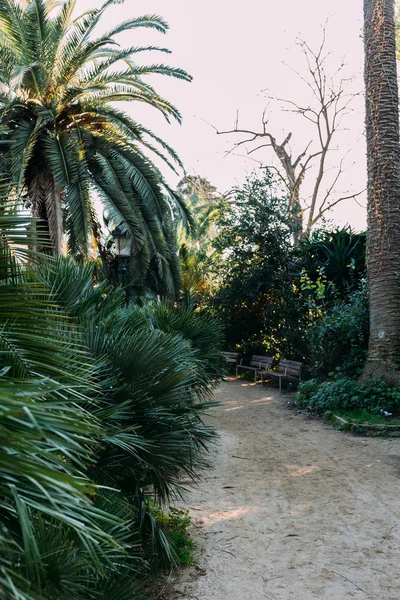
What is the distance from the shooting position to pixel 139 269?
45.8 feet

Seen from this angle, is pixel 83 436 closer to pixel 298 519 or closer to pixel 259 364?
pixel 298 519

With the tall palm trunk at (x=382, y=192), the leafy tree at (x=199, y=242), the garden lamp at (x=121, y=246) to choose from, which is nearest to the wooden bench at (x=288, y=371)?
the tall palm trunk at (x=382, y=192)

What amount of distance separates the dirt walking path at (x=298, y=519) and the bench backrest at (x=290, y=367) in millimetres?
4223

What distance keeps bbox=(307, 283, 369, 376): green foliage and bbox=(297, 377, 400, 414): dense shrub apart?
1.58 feet

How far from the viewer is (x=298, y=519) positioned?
5.56 meters

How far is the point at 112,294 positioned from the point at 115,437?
237 cm

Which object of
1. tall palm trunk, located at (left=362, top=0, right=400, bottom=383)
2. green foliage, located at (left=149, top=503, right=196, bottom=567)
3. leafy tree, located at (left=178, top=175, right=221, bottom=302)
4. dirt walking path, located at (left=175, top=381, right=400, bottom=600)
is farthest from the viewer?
leafy tree, located at (left=178, top=175, right=221, bottom=302)

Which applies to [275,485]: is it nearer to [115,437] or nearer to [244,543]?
[244,543]

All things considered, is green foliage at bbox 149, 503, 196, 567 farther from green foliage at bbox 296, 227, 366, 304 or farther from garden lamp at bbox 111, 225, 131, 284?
green foliage at bbox 296, 227, 366, 304

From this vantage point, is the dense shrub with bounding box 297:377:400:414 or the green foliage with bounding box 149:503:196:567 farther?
the dense shrub with bounding box 297:377:400:414

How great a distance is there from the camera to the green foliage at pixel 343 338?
11375 mm

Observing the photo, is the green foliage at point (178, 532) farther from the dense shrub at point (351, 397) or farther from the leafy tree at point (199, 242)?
the leafy tree at point (199, 242)

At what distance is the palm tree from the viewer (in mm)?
11906

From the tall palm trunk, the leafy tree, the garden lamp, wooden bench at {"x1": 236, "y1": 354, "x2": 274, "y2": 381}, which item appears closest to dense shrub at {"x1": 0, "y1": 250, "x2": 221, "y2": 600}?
the tall palm trunk
